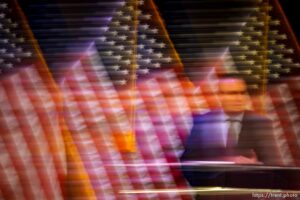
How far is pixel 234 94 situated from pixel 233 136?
0.22 meters

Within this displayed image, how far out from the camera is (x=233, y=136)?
13.6 ft

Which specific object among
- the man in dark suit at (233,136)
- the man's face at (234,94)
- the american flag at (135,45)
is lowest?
the man in dark suit at (233,136)

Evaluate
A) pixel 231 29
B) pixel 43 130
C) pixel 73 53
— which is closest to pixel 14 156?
pixel 43 130

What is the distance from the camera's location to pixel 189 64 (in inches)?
164

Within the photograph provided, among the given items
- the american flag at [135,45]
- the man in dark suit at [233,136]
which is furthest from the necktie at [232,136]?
the american flag at [135,45]

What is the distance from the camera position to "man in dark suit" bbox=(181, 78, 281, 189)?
4.14m

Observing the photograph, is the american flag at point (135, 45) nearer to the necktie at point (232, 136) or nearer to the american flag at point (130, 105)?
the american flag at point (130, 105)

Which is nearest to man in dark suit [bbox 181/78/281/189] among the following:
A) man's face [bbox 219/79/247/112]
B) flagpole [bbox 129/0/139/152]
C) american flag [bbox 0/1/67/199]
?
man's face [bbox 219/79/247/112]

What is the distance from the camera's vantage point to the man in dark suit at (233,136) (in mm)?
4141

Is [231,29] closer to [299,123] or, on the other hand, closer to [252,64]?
[252,64]

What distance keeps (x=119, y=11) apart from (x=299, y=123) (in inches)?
44.2

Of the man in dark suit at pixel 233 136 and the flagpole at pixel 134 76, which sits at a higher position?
the flagpole at pixel 134 76

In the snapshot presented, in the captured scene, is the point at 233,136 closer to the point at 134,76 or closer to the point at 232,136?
the point at 232,136

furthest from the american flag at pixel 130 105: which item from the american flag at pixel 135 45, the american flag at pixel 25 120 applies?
the american flag at pixel 25 120
